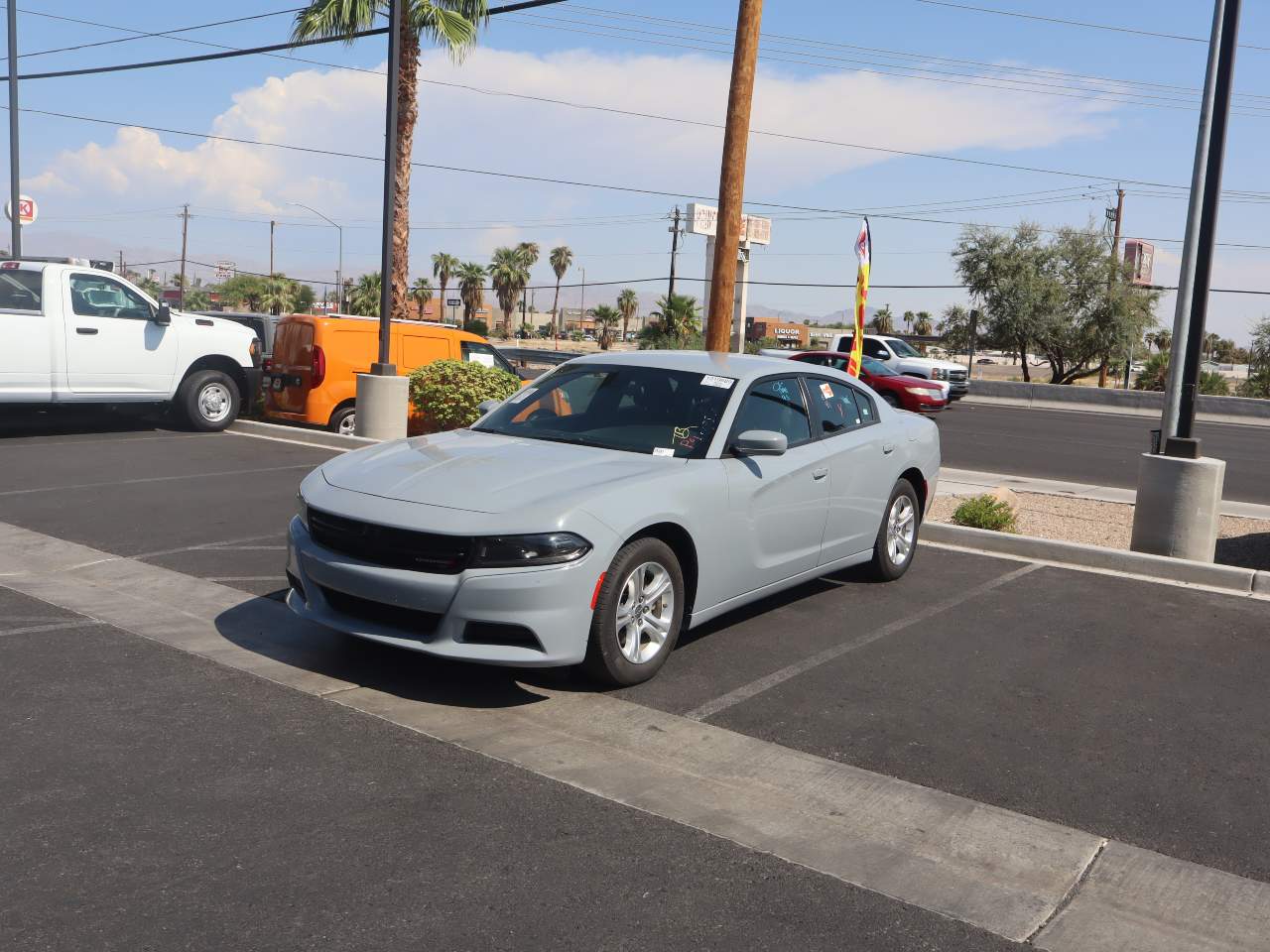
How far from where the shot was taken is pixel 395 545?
205 inches

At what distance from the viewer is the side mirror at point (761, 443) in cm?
608

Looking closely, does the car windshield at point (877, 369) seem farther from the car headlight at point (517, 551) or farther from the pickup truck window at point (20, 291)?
the car headlight at point (517, 551)

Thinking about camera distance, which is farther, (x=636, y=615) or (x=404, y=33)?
(x=404, y=33)

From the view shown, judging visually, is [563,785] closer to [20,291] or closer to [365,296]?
[20,291]

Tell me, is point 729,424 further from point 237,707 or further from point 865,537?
point 237,707

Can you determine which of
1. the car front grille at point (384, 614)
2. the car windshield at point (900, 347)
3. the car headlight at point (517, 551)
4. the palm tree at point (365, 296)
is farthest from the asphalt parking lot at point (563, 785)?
the palm tree at point (365, 296)

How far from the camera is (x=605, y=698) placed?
17.8 feet

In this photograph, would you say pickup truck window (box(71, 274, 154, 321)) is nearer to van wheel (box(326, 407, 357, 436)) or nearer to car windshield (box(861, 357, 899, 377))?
van wheel (box(326, 407, 357, 436))

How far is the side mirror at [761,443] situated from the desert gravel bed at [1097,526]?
521 centimetres

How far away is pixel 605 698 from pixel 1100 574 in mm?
4769

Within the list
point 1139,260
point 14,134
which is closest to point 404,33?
point 14,134

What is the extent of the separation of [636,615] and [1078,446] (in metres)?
18.6

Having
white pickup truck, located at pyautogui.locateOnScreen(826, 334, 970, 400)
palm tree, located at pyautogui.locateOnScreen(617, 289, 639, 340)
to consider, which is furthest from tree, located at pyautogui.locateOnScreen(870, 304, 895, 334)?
white pickup truck, located at pyautogui.locateOnScreen(826, 334, 970, 400)

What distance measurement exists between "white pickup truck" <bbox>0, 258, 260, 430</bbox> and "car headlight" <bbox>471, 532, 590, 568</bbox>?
10123mm
